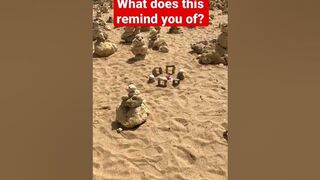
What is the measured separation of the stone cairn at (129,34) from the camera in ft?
26.8

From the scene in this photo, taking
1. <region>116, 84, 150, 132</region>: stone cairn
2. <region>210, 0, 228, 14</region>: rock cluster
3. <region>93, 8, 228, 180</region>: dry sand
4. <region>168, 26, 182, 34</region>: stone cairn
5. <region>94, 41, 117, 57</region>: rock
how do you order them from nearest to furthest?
<region>93, 8, 228, 180</region>: dry sand
<region>116, 84, 150, 132</region>: stone cairn
<region>94, 41, 117, 57</region>: rock
<region>168, 26, 182, 34</region>: stone cairn
<region>210, 0, 228, 14</region>: rock cluster

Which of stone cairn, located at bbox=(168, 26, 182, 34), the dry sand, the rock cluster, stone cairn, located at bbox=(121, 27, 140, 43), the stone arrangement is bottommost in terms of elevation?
the dry sand

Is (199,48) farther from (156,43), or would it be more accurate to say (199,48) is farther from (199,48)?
(156,43)

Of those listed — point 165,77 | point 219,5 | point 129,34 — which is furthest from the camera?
point 219,5

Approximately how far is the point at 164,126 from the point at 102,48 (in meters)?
3.14

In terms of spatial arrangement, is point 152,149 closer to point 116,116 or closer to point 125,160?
point 125,160

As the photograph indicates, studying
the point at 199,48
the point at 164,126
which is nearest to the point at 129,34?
the point at 199,48

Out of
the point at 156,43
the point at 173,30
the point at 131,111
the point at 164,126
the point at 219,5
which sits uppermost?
the point at 219,5

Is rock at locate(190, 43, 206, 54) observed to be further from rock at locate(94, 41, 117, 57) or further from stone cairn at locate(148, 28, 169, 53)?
rock at locate(94, 41, 117, 57)

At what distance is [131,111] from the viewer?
473 cm

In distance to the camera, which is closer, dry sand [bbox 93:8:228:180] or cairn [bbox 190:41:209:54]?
dry sand [bbox 93:8:228:180]

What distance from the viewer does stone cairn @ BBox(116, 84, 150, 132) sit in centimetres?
465

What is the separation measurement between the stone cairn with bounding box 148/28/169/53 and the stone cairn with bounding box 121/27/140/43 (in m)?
0.48

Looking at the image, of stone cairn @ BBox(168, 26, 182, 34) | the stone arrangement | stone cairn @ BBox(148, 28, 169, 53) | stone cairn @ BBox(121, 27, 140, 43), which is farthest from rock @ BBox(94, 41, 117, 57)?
stone cairn @ BBox(168, 26, 182, 34)
